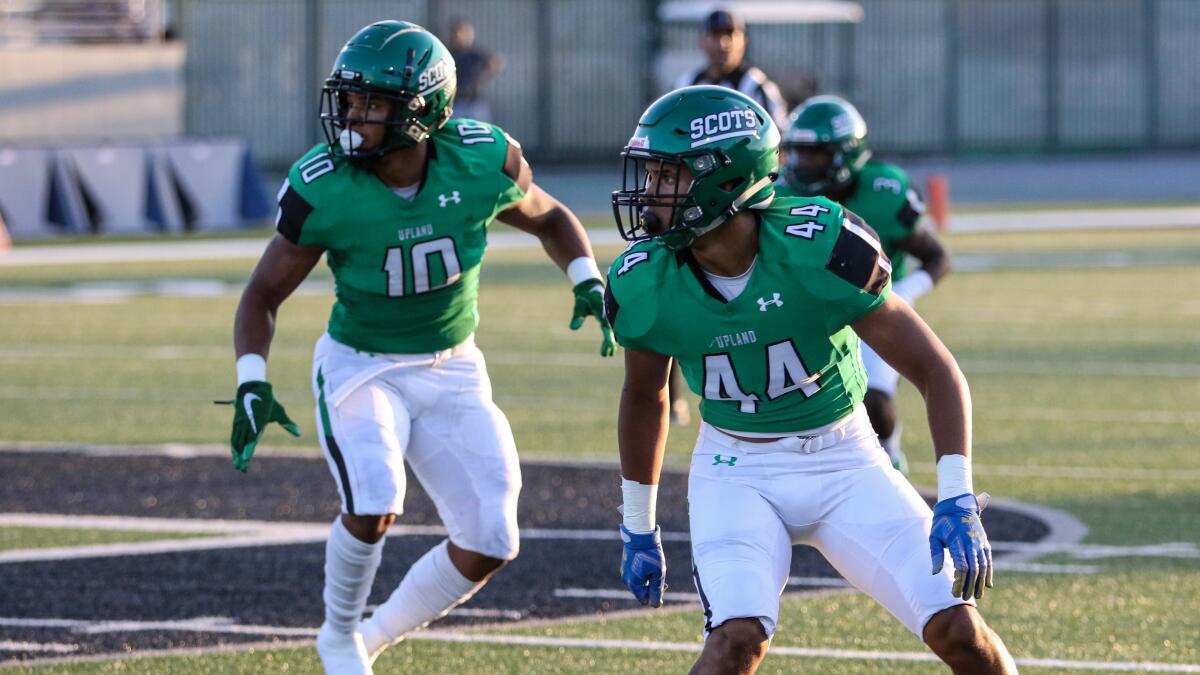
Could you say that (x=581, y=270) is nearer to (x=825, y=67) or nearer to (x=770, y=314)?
(x=770, y=314)

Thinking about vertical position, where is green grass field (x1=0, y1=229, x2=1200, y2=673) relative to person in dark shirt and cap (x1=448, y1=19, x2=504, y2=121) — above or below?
below

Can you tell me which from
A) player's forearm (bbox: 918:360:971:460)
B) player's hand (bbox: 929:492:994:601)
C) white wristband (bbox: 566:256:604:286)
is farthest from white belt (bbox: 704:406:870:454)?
white wristband (bbox: 566:256:604:286)

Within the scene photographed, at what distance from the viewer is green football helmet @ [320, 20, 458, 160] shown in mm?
5992

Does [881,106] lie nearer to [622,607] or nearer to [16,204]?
[16,204]

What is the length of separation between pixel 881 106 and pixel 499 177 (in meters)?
30.4

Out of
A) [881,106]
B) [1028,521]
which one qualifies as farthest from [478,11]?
[1028,521]

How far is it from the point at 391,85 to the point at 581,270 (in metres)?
0.96

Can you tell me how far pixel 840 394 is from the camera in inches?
200

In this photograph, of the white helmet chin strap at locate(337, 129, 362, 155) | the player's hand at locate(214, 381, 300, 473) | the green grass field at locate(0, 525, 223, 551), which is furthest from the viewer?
the green grass field at locate(0, 525, 223, 551)

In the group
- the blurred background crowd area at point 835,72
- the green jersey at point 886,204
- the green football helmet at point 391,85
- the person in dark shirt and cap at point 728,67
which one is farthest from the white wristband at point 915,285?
the blurred background crowd area at point 835,72

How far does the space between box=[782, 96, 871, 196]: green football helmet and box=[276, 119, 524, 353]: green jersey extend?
2.82 m

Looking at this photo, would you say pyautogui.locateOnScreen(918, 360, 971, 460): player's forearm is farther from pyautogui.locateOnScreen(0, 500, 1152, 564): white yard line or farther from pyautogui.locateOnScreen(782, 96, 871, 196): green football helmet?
pyautogui.locateOnScreen(782, 96, 871, 196): green football helmet

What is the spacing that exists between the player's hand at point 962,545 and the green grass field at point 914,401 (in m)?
1.72

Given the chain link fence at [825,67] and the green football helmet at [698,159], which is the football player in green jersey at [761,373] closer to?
the green football helmet at [698,159]
